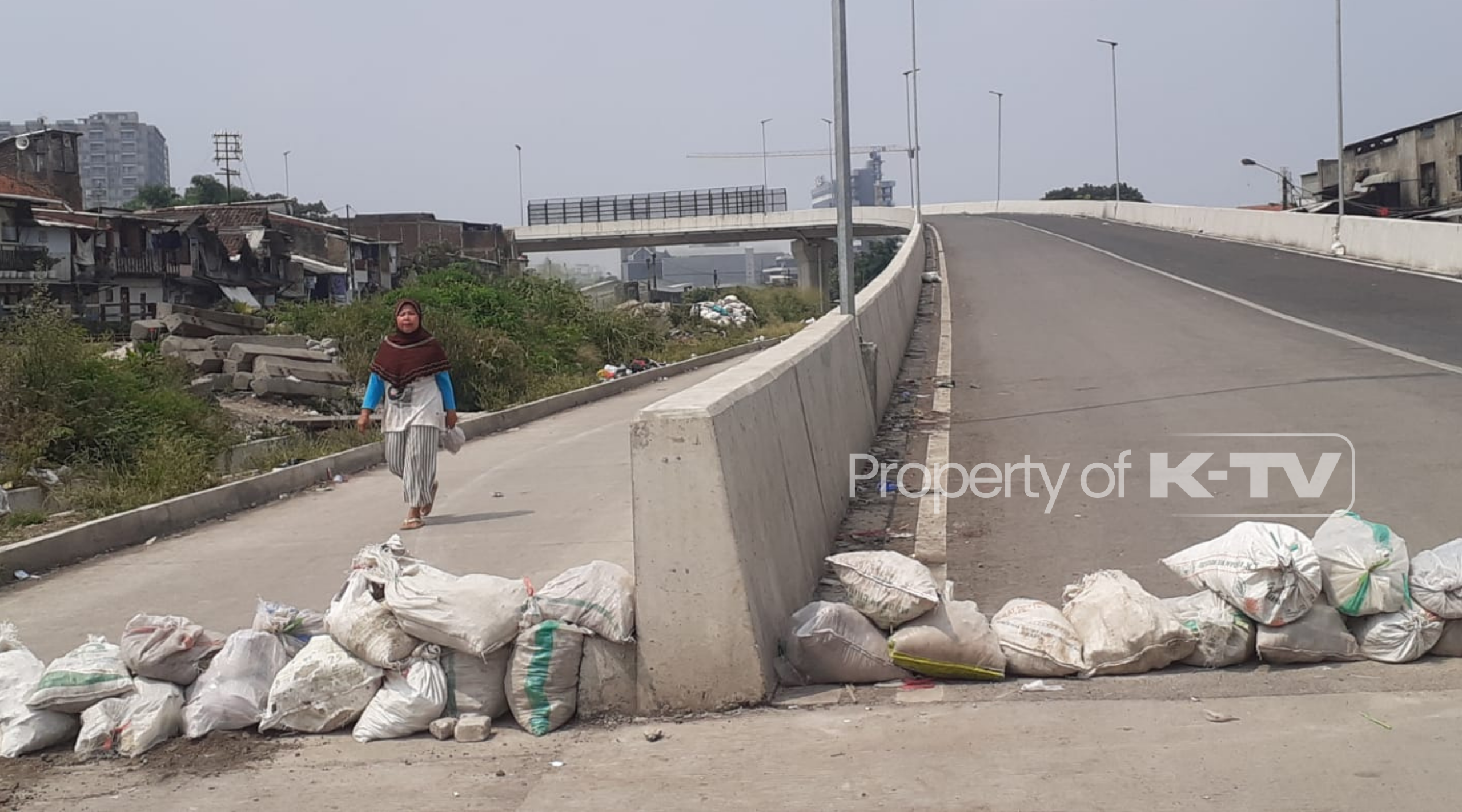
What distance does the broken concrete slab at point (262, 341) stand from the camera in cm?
1995

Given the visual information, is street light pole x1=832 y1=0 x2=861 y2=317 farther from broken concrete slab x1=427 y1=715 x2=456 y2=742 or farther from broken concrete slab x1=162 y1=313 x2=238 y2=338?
broken concrete slab x1=162 y1=313 x2=238 y2=338

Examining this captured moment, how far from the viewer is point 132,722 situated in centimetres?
536

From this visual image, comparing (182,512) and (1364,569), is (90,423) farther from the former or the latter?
(1364,569)

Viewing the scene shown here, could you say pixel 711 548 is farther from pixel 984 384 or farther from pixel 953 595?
pixel 984 384

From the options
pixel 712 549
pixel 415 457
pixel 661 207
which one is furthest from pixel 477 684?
pixel 661 207

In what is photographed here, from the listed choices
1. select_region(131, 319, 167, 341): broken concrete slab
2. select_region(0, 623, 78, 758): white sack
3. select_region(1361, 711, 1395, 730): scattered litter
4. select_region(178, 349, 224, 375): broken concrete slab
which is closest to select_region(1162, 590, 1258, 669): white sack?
select_region(1361, 711, 1395, 730): scattered litter

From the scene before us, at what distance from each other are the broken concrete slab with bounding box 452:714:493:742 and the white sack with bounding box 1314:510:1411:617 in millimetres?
3523

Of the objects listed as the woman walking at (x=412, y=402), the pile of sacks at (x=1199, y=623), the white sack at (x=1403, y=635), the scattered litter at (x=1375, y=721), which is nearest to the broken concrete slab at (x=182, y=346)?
the woman walking at (x=412, y=402)

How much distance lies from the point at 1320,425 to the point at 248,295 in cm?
4506

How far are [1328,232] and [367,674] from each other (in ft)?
99.1

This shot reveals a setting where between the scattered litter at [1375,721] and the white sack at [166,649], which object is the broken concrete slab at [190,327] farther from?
the scattered litter at [1375,721]

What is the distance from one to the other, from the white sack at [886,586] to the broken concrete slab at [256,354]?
1452 cm

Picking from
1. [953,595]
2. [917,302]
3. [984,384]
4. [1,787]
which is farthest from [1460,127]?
[1,787]

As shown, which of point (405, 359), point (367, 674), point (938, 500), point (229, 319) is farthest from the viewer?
point (229, 319)
